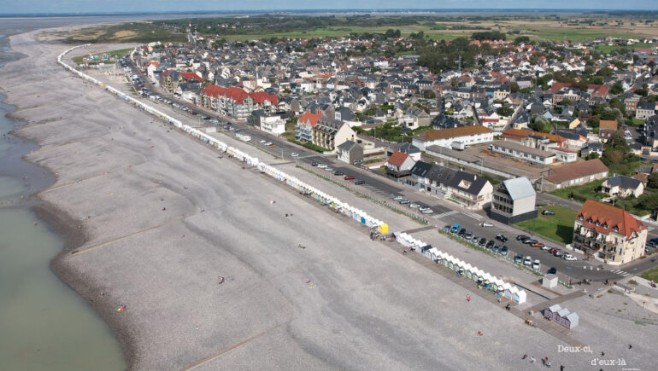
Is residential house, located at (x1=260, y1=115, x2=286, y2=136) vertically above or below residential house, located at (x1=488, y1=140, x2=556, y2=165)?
below

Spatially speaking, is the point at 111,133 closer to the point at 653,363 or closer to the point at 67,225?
the point at 67,225

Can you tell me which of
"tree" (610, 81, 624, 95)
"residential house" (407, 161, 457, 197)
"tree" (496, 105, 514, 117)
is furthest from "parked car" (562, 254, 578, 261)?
"tree" (610, 81, 624, 95)

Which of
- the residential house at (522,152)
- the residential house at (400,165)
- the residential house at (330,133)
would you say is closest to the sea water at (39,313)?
the residential house at (400,165)

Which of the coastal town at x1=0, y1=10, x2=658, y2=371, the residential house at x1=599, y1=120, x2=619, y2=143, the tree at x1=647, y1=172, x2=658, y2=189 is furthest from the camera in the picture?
Result: the residential house at x1=599, y1=120, x2=619, y2=143

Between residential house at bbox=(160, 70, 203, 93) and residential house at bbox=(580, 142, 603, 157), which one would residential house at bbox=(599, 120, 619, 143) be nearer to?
residential house at bbox=(580, 142, 603, 157)

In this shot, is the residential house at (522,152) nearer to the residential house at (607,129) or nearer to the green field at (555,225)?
the residential house at (607,129)

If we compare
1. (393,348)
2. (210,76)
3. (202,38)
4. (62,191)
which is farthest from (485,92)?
(202,38)

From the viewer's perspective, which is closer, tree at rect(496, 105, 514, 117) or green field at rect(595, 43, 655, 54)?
tree at rect(496, 105, 514, 117)

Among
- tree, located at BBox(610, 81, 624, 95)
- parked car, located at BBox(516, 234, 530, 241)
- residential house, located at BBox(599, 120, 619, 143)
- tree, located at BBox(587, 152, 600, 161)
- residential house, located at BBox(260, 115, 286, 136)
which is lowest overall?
residential house, located at BBox(260, 115, 286, 136)
